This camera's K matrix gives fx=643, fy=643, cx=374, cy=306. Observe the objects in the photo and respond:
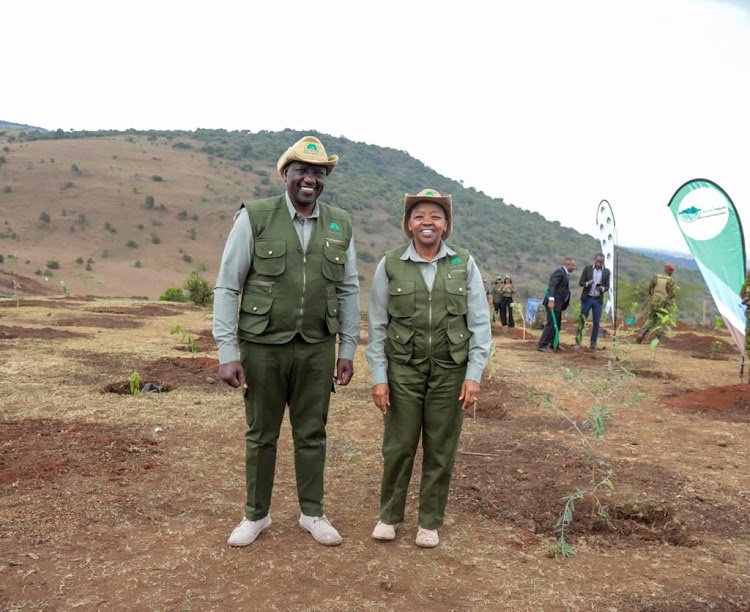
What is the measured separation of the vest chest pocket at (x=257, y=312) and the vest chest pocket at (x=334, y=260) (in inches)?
12.1

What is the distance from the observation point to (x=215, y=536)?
324 centimetres

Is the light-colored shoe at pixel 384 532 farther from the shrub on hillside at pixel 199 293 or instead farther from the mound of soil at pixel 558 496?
the shrub on hillside at pixel 199 293

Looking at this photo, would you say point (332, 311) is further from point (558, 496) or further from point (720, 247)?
point (720, 247)

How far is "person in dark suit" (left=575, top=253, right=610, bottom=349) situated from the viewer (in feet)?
36.3

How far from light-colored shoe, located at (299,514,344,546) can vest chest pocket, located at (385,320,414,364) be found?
0.91 m

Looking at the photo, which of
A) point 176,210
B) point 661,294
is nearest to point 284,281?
point 661,294

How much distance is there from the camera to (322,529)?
323 centimetres

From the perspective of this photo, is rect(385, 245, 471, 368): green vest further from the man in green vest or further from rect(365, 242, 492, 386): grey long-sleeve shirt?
the man in green vest

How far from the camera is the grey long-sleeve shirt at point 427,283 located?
10.4 ft

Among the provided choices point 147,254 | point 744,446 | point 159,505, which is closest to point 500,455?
point 744,446

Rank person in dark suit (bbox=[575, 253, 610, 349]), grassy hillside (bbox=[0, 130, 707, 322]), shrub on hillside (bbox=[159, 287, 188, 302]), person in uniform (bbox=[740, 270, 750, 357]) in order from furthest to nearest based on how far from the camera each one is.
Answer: grassy hillside (bbox=[0, 130, 707, 322]) < shrub on hillside (bbox=[159, 287, 188, 302]) < person in dark suit (bbox=[575, 253, 610, 349]) < person in uniform (bbox=[740, 270, 750, 357])

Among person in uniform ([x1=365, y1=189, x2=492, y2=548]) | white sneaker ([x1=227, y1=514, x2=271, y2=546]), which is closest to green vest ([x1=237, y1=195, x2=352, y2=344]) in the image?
person in uniform ([x1=365, y1=189, x2=492, y2=548])

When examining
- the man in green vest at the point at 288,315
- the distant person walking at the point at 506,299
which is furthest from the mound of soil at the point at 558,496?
the distant person walking at the point at 506,299

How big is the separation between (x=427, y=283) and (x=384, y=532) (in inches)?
50.3
